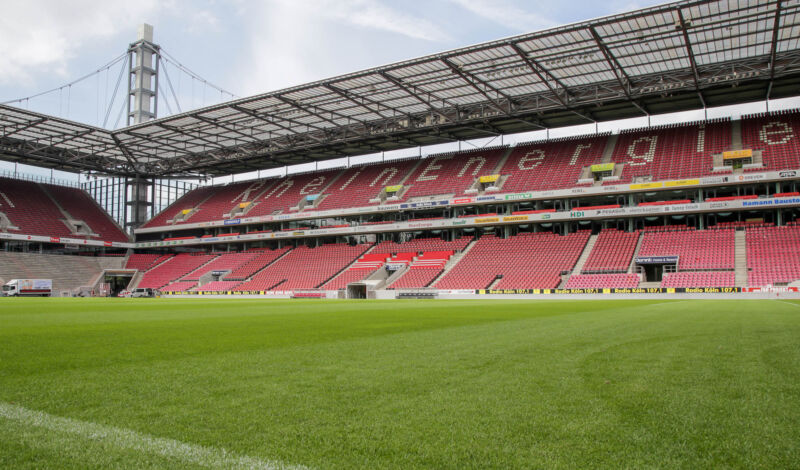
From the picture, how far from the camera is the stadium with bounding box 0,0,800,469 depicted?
12.3ft

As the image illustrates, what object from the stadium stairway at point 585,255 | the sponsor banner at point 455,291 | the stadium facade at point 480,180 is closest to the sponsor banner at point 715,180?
the stadium facade at point 480,180

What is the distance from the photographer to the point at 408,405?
173 inches

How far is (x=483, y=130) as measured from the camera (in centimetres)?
5538

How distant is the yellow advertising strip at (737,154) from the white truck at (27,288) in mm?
64044

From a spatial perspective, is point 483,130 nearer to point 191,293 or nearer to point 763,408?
point 191,293

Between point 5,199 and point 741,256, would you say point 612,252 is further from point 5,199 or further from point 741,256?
point 5,199

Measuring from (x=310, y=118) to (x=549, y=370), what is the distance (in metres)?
48.7

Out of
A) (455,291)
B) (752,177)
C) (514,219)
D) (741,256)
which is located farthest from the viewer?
(514,219)

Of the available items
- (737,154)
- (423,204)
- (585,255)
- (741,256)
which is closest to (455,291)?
(585,255)

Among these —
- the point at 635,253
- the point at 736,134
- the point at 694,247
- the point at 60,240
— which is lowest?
the point at 635,253

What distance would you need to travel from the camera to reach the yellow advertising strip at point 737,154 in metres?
43.0

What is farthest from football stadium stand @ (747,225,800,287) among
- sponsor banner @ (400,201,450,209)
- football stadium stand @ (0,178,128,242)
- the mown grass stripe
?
football stadium stand @ (0,178,128,242)

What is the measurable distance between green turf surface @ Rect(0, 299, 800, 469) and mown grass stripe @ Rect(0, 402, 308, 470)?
0.05 feet

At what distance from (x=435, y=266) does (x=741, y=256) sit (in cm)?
2420
